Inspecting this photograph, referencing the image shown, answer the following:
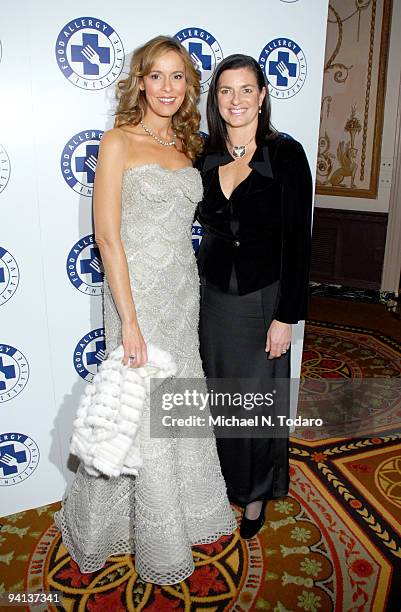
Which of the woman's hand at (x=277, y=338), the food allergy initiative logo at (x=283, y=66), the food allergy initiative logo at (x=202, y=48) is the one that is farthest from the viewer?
the food allergy initiative logo at (x=283, y=66)

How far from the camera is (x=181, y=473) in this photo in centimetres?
239

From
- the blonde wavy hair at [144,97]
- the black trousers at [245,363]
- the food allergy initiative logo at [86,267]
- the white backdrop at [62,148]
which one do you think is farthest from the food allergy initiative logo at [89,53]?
the black trousers at [245,363]

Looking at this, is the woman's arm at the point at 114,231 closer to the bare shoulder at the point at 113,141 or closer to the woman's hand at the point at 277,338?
the bare shoulder at the point at 113,141

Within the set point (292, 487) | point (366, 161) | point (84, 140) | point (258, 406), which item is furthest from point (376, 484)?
point (366, 161)

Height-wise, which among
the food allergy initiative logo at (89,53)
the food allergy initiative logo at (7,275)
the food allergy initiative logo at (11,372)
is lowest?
the food allergy initiative logo at (11,372)

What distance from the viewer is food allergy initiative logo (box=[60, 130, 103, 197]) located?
2.31 metres

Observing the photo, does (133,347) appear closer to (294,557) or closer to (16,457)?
(16,457)

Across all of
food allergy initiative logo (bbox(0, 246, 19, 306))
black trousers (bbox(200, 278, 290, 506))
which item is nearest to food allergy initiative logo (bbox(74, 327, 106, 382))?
food allergy initiative logo (bbox(0, 246, 19, 306))

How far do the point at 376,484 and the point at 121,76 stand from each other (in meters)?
2.37

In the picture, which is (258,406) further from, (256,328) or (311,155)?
(311,155)

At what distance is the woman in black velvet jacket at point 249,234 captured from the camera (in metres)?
2.12

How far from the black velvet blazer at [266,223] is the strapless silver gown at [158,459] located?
0.11 meters

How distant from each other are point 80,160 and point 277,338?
114 centimetres

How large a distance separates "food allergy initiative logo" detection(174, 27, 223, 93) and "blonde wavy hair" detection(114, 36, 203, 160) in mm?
273
